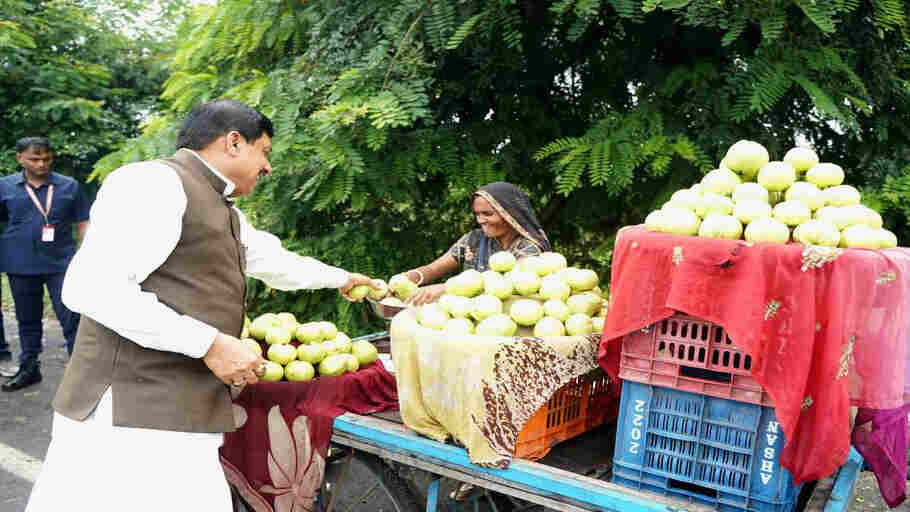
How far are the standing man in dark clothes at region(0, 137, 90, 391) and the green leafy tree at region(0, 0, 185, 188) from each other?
10.1 feet

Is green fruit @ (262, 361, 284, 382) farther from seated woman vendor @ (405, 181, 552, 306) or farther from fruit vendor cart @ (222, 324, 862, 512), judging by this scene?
Result: seated woman vendor @ (405, 181, 552, 306)

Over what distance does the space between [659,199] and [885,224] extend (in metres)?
1.32

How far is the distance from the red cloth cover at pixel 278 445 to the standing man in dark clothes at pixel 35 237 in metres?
3.50

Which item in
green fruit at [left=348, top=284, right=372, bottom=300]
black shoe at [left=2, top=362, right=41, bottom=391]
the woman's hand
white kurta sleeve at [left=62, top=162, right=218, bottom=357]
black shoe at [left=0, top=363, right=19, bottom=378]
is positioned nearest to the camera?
white kurta sleeve at [left=62, top=162, right=218, bottom=357]

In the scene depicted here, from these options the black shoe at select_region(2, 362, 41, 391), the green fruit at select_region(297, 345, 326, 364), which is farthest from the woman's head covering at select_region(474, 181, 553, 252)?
the black shoe at select_region(2, 362, 41, 391)

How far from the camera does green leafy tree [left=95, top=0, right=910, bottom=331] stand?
170 inches

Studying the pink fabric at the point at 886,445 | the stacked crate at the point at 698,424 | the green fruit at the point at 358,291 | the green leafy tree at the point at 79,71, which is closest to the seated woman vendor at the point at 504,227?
the green fruit at the point at 358,291

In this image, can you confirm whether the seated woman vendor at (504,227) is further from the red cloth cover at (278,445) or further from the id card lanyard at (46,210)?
the id card lanyard at (46,210)

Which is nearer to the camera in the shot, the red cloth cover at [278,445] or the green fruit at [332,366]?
the red cloth cover at [278,445]

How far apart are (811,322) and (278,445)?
83.8 inches

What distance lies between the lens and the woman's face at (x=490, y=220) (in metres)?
4.05

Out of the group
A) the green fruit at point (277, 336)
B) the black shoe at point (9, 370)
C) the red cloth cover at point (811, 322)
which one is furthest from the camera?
the black shoe at point (9, 370)

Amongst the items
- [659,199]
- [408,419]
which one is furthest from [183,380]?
[659,199]

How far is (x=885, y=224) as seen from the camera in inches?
171
